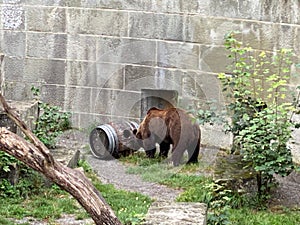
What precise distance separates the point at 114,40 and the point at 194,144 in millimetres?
2177

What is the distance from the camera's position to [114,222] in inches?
151

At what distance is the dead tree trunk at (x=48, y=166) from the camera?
12.0 feet

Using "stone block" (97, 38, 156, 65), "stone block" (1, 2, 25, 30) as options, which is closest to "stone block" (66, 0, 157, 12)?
"stone block" (97, 38, 156, 65)

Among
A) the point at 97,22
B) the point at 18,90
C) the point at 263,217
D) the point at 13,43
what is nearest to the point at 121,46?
the point at 97,22

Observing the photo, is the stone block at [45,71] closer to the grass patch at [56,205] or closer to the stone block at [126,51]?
the stone block at [126,51]

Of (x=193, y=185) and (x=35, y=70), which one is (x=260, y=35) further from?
(x=35, y=70)

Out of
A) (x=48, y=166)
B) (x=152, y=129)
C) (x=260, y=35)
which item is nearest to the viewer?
(x=48, y=166)

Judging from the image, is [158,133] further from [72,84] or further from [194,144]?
[72,84]

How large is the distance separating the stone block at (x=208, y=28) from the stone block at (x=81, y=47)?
1.49 meters

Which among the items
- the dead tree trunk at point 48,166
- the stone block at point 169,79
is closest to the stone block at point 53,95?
the stone block at point 169,79

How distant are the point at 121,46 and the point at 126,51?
105mm

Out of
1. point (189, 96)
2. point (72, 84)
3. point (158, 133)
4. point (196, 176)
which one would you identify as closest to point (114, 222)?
point (196, 176)

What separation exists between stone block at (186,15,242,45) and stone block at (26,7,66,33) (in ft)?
6.41

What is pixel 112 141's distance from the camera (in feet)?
29.3
